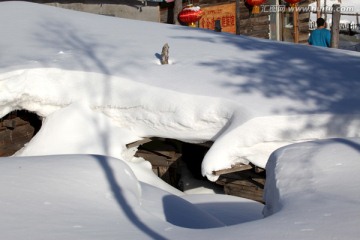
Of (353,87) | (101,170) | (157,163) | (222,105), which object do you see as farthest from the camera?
(157,163)

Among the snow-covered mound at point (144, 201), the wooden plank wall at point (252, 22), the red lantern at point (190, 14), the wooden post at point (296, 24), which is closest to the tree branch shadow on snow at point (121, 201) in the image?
the snow-covered mound at point (144, 201)

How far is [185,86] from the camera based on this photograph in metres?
6.48

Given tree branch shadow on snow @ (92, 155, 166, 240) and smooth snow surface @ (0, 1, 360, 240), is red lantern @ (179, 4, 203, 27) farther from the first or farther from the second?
tree branch shadow on snow @ (92, 155, 166, 240)

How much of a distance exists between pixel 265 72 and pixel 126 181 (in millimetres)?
3407

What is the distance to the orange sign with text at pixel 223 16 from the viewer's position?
14836 mm

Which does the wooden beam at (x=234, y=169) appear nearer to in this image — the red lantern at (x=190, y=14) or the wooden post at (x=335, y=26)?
the wooden post at (x=335, y=26)

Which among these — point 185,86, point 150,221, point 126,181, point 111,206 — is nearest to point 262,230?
point 150,221

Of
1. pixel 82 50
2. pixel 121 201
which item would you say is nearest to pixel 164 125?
pixel 82 50

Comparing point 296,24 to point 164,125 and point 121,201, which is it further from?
point 121,201

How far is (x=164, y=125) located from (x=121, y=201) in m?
2.80

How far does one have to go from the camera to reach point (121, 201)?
3.62 meters

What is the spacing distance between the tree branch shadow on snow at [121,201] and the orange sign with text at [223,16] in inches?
434

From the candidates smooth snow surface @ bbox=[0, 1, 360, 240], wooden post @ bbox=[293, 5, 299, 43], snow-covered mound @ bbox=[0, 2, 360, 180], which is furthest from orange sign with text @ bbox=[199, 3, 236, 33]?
snow-covered mound @ bbox=[0, 2, 360, 180]

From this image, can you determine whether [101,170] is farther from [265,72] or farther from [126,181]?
[265,72]
